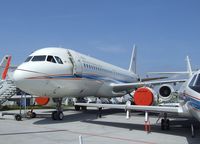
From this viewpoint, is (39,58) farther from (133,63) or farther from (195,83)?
(133,63)

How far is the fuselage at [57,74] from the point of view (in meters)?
12.3

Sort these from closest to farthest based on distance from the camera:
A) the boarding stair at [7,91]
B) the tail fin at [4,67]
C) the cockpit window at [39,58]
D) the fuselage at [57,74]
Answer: the fuselage at [57,74] → the cockpit window at [39,58] → the boarding stair at [7,91] → the tail fin at [4,67]

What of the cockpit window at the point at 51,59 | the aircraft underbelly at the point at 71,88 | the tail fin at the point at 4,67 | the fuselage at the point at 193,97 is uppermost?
the tail fin at the point at 4,67

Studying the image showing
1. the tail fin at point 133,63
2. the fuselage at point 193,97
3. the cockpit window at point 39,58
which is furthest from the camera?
the tail fin at point 133,63

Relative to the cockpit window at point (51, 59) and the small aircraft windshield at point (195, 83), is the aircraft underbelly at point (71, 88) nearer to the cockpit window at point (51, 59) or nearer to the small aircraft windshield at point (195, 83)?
the cockpit window at point (51, 59)

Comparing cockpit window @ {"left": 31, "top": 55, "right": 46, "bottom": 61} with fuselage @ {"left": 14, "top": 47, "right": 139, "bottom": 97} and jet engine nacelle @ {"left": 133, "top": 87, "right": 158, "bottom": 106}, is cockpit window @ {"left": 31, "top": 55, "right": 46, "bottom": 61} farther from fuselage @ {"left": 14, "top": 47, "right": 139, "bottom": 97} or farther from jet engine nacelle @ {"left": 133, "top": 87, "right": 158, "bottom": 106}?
jet engine nacelle @ {"left": 133, "top": 87, "right": 158, "bottom": 106}

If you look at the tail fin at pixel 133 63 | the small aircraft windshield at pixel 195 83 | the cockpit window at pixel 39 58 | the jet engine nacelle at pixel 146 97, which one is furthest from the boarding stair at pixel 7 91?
the tail fin at pixel 133 63

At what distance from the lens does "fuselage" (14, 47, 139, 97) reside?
1227 centimetres

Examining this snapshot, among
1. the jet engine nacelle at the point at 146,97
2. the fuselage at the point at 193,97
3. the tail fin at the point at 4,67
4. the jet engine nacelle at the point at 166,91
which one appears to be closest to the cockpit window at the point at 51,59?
the jet engine nacelle at the point at 146,97

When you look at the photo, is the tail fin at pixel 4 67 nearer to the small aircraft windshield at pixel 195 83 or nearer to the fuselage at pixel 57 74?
the fuselage at pixel 57 74

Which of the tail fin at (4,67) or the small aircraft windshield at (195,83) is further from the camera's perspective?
the tail fin at (4,67)

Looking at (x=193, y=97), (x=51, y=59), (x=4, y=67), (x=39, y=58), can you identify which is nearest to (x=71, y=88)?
(x=51, y=59)

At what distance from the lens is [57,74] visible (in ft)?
43.4

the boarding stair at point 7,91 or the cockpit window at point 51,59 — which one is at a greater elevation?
the cockpit window at point 51,59
